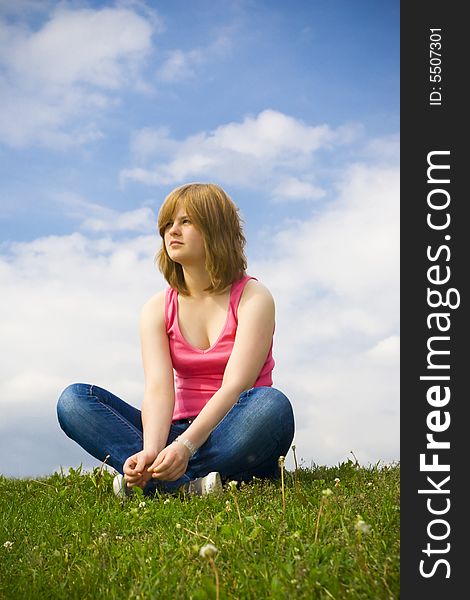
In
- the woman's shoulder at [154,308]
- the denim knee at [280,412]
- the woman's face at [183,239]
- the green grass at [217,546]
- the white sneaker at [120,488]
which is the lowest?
the green grass at [217,546]

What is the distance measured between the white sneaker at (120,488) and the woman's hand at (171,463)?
371 millimetres

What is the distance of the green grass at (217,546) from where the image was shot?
9.75 feet

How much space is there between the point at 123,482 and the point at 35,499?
117 cm

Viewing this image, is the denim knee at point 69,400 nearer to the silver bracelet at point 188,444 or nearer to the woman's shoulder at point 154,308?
the woman's shoulder at point 154,308

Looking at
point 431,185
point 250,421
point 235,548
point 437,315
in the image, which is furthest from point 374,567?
point 250,421

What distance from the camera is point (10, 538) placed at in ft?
16.0

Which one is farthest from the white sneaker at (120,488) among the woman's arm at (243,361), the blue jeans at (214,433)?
the woman's arm at (243,361)

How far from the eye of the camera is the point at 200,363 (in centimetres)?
589

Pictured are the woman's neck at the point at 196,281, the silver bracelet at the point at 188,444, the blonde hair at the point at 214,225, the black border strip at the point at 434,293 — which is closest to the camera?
the black border strip at the point at 434,293

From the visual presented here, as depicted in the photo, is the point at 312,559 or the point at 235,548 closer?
the point at 312,559

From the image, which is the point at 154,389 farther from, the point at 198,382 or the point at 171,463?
the point at 171,463

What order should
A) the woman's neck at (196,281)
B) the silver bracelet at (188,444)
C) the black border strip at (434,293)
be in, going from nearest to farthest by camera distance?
the black border strip at (434,293) < the silver bracelet at (188,444) < the woman's neck at (196,281)

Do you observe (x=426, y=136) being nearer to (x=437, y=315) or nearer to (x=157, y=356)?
(x=437, y=315)

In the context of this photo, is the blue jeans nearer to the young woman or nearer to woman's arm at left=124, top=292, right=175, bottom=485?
the young woman
